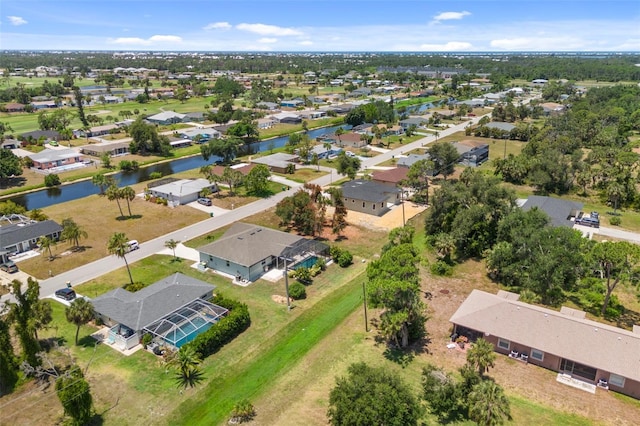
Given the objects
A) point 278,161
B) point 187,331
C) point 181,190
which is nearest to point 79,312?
point 187,331

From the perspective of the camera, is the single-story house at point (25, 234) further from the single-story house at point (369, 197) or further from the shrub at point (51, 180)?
the single-story house at point (369, 197)

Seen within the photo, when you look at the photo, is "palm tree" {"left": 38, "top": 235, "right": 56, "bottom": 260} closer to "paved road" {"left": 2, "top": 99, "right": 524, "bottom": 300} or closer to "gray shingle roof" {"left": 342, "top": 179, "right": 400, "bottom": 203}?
"paved road" {"left": 2, "top": 99, "right": 524, "bottom": 300}

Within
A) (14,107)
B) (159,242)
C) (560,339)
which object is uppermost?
(14,107)

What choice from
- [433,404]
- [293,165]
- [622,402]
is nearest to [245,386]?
[433,404]

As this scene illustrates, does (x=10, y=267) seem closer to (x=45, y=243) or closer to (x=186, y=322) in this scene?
(x=45, y=243)

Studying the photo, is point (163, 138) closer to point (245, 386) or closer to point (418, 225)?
point (418, 225)
